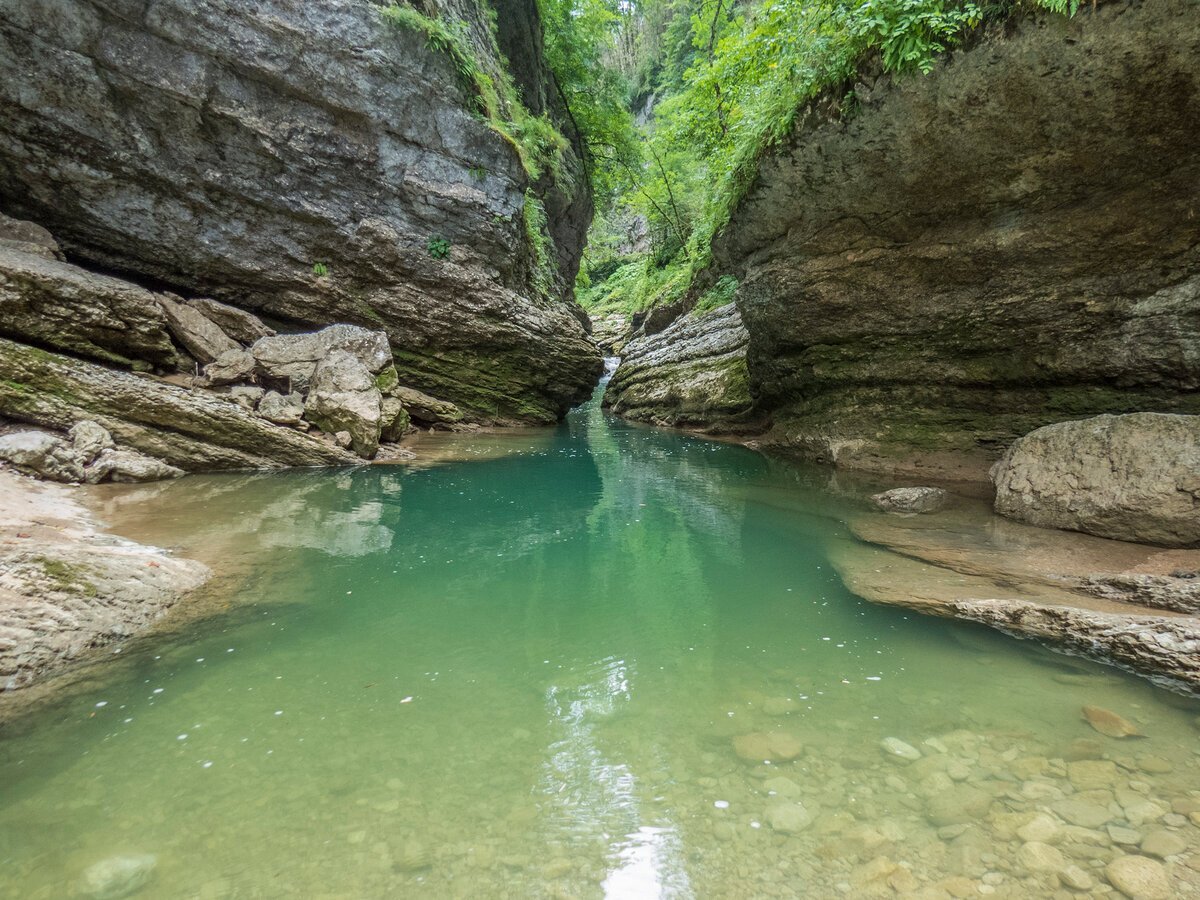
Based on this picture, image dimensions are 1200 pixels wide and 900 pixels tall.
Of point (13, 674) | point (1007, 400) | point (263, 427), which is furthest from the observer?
point (263, 427)

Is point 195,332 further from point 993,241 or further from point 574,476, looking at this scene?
point 993,241

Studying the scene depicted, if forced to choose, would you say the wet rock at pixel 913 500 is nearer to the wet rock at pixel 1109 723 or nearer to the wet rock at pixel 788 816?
the wet rock at pixel 1109 723

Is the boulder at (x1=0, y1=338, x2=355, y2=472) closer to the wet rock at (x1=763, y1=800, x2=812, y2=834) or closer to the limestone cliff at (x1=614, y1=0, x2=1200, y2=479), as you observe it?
the limestone cliff at (x1=614, y1=0, x2=1200, y2=479)

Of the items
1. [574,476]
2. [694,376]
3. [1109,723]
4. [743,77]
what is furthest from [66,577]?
[743,77]

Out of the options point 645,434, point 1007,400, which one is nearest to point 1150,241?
point 1007,400

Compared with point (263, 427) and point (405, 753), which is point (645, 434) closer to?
point (263, 427)

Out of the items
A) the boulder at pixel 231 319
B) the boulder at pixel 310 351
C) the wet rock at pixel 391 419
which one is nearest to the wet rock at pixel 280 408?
the boulder at pixel 310 351

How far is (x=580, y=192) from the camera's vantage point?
17734 millimetres

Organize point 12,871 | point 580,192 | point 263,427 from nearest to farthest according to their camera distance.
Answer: point 12,871 < point 263,427 < point 580,192

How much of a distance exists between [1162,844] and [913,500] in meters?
5.11

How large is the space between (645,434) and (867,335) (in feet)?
21.1

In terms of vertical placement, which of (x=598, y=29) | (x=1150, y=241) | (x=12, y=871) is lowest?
(x=12, y=871)

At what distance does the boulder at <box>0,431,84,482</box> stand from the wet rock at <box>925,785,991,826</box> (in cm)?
861

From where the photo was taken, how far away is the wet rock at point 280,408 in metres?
9.08
